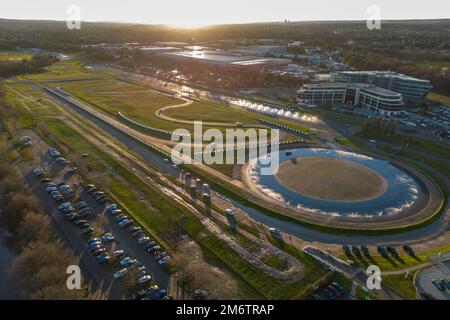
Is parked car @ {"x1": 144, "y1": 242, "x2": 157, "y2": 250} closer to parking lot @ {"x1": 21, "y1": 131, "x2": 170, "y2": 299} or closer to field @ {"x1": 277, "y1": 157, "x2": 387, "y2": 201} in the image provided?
parking lot @ {"x1": 21, "y1": 131, "x2": 170, "y2": 299}

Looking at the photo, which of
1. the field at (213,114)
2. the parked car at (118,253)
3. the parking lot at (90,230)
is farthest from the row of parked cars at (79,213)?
the field at (213,114)

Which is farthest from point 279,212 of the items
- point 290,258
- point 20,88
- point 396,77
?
point 20,88

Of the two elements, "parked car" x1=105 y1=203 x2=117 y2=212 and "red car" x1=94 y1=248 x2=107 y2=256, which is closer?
"red car" x1=94 y1=248 x2=107 y2=256

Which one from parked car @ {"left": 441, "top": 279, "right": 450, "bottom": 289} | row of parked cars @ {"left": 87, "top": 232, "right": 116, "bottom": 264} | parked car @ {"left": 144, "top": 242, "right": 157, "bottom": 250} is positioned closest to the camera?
parked car @ {"left": 441, "top": 279, "right": 450, "bottom": 289}

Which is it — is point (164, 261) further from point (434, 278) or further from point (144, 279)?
point (434, 278)

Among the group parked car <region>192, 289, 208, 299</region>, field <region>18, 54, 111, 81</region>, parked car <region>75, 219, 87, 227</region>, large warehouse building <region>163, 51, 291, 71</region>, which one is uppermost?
large warehouse building <region>163, 51, 291, 71</region>

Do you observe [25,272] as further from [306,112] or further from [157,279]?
[306,112]

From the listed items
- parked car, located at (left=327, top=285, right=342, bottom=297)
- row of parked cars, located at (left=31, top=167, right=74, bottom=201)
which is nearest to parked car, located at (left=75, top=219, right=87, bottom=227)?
row of parked cars, located at (left=31, top=167, right=74, bottom=201)
